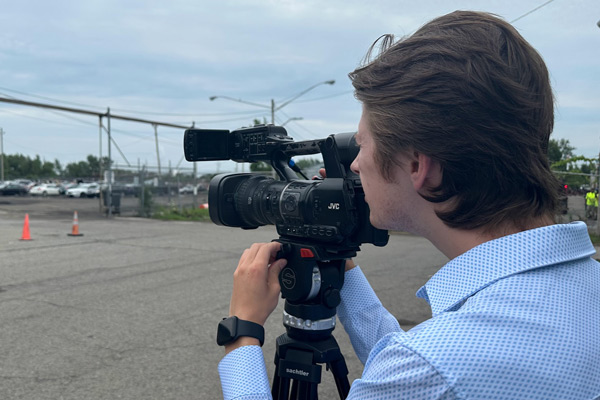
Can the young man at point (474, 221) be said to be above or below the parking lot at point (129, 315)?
above

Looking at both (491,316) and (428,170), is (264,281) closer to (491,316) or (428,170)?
(428,170)

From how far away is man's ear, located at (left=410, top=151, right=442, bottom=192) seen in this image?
1107mm

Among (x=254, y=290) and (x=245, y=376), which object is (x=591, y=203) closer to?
(x=254, y=290)

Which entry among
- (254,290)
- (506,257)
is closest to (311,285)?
(254,290)

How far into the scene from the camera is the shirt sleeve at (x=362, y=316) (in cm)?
176

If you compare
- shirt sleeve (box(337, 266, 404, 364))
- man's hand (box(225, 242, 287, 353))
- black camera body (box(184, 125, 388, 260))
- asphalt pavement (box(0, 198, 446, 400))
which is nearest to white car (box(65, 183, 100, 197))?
asphalt pavement (box(0, 198, 446, 400))

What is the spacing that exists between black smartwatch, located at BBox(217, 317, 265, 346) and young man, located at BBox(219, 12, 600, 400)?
0.03 m

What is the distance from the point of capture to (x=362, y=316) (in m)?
1.80

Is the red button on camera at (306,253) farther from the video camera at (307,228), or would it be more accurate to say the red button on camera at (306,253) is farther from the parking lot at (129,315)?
the parking lot at (129,315)

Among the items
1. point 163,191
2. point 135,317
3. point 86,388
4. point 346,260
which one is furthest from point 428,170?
point 163,191

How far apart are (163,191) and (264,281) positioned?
21.2m

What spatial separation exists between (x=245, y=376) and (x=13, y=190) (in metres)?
49.5

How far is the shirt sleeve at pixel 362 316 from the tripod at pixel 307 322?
0.05 m

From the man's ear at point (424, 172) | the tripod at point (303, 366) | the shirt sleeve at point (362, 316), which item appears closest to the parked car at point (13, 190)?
the tripod at point (303, 366)
